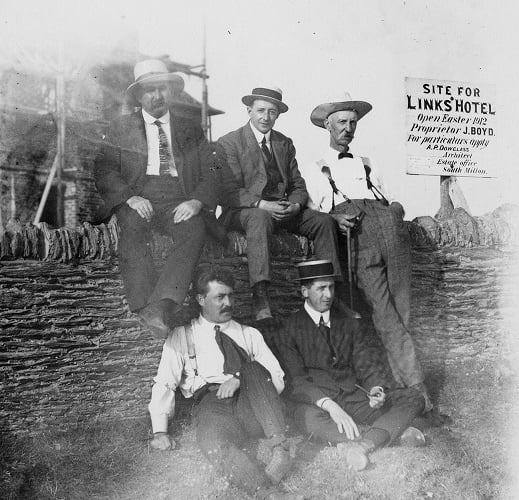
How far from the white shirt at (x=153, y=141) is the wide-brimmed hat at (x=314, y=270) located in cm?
104

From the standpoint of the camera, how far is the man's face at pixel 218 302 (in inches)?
146

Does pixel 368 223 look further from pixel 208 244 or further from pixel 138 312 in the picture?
pixel 138 312

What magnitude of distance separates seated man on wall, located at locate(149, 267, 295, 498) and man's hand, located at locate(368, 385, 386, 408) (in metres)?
0.57

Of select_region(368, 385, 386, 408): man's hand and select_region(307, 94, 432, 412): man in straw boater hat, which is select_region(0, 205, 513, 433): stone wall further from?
select_region(368, 385, 386, 408): man's hand

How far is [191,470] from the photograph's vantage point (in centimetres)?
325

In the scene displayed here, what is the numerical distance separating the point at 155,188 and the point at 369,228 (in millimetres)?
1554

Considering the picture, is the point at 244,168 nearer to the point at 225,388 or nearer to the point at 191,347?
the point at 191,347

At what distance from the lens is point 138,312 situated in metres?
3.72

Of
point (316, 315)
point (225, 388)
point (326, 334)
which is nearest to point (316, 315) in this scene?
point (316, 315)

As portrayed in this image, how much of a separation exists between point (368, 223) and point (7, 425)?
2688mm

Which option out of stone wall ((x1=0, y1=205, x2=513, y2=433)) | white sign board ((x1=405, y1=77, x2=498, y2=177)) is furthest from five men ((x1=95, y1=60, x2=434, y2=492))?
white sign board ((x1=405, y1=77, x2=498, y2=177))

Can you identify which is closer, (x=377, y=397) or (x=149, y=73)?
(x=377, y=397)

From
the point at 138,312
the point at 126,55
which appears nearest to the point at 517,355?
the point at 138,312

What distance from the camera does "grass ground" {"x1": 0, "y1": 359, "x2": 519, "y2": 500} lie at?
3.09 m
